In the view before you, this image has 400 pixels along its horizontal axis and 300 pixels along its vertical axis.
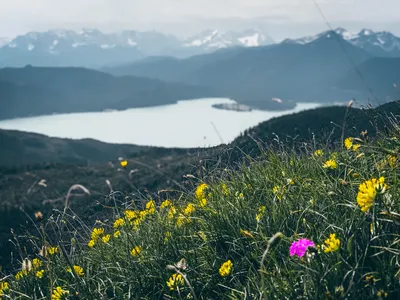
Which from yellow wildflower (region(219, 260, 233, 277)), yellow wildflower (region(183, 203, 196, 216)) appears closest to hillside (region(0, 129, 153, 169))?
yellow wildflower (region(183, 203, 196, 216))

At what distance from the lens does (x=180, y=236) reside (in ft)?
13.1

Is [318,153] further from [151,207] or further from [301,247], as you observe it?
[301,247]

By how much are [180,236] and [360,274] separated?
1718mm

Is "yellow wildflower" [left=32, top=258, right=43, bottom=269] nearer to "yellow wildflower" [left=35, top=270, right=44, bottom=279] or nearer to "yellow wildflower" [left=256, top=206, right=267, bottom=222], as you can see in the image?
"yellow wildflower" [left=35, top=270, right=44, bottom=279]

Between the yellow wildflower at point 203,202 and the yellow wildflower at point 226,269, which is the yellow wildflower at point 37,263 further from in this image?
the yellow wildflower at point 226,269

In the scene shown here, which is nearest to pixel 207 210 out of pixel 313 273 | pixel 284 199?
pixel 284 199

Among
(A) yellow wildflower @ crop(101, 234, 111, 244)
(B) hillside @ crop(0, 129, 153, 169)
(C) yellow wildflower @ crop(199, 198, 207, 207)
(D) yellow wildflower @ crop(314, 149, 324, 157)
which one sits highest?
(D) yellow wildflower @ crop(314, 149, 324, 157)

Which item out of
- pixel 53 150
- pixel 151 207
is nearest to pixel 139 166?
pixel 151 207

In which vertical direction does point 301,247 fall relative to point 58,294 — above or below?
above

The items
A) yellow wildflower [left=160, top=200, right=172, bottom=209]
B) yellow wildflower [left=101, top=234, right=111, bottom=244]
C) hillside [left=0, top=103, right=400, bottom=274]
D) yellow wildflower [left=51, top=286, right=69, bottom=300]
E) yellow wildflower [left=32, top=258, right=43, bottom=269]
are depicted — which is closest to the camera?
yellow wildflower [left=51, top=286, right=69, bottom=300]

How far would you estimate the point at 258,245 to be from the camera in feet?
11.5

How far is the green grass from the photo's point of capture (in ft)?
8.95

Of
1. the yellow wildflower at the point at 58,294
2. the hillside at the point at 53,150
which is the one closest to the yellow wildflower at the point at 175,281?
the yellow wildflower at the point at 58,294

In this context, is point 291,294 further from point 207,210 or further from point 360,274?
point 207,210
